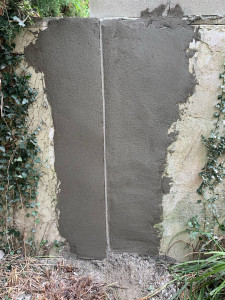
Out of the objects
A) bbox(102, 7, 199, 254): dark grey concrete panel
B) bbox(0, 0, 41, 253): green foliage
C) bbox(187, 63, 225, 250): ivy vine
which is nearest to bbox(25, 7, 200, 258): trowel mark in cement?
bbox(102, 7, 199, 254): dark grey concrete panel

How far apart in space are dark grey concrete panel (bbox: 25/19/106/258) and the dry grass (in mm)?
217

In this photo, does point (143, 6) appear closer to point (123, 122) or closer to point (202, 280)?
point (123, 122)

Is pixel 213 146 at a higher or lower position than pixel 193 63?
lower

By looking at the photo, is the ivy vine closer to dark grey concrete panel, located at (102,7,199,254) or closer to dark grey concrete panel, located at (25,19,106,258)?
dark grey concrete panel, located at (102,7,199,254)

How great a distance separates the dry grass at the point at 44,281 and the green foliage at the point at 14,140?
0.14m

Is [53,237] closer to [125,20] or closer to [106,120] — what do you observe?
[106,120]

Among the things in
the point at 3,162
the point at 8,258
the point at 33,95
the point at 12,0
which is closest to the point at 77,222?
the point at 8,258

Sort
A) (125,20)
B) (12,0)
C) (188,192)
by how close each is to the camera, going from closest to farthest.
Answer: (12,0), (125,20), (188,192)

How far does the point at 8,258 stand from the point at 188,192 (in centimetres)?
161

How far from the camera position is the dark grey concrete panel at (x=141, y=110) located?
180cm

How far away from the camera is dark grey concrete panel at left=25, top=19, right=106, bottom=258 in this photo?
1.79 meters

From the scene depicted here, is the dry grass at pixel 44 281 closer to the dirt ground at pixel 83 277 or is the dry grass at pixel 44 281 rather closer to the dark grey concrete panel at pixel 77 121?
the dirt ground at pixel 83 277

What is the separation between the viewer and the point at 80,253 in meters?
2.12

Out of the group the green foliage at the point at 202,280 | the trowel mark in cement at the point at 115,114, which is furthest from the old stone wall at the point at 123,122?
the green foliage at the point at 202,280
